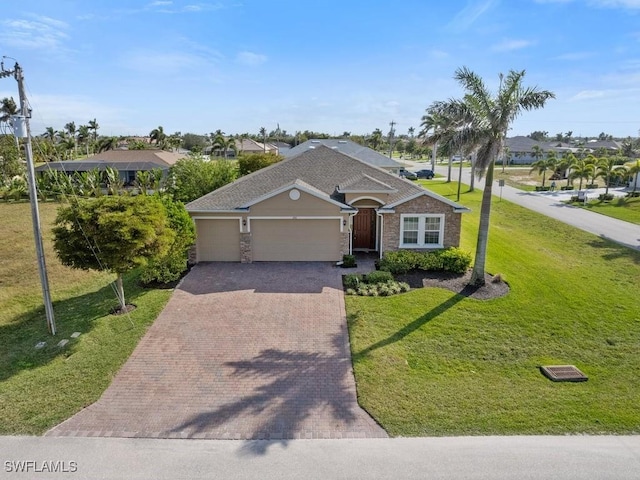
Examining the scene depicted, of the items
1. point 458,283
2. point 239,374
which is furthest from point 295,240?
point 239,374

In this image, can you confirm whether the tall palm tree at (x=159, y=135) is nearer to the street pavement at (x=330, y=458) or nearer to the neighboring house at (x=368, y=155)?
the neighboring house at (x=368, y=155)

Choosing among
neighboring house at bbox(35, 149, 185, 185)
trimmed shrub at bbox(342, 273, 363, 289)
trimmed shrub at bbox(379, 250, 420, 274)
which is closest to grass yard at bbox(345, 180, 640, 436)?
trimmed shrub at bbox(342, 273, 363, 289)

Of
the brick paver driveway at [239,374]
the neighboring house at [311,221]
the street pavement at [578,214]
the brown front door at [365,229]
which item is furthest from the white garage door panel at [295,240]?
the street pavement at [578,214]

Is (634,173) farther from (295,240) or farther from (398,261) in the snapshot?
(295,240)

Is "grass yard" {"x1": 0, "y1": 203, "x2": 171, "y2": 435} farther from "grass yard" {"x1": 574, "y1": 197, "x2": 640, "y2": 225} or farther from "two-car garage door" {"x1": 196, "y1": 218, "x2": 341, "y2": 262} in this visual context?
"grass yard" {"x1": 574, "y1": 197, "x2": 640, "y2": 225}

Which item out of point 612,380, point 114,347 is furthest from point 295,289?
point 612,380

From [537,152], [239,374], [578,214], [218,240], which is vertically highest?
[537,152]
